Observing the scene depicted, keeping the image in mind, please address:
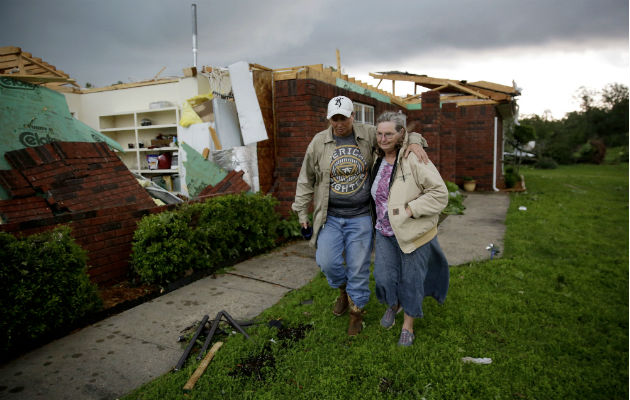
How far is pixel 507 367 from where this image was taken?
9.04ft

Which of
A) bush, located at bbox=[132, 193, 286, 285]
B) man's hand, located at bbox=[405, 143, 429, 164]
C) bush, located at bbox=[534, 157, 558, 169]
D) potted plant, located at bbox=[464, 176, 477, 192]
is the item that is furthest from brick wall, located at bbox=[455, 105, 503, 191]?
bush, located at bbox=[534, 157, 558, 169]

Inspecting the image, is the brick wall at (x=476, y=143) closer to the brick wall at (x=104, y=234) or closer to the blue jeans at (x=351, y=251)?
the blue jeans at (x=351, y=251)

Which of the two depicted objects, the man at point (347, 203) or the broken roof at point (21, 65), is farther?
the broken roof at point (21, 65)

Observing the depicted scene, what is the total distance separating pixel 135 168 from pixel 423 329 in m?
9.00

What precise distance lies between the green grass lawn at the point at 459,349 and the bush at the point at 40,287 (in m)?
1.21

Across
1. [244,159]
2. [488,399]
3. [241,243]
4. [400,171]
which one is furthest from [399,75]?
[488,399]

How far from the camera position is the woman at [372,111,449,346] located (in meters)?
2.84

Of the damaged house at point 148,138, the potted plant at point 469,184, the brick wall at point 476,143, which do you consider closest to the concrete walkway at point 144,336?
the damaged house at point 148,138

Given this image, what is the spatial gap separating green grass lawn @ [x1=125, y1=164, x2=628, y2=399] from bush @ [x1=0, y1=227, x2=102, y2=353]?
1.21m

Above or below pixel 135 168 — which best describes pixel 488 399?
below

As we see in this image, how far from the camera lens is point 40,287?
309 cm

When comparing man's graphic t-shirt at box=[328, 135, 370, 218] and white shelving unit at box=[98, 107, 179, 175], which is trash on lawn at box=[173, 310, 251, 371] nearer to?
man's graphic t-shirt at box=[328, 135, 370, 218]

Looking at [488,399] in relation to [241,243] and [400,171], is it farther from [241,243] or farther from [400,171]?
[241,243]

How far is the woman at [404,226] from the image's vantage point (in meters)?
2.84
